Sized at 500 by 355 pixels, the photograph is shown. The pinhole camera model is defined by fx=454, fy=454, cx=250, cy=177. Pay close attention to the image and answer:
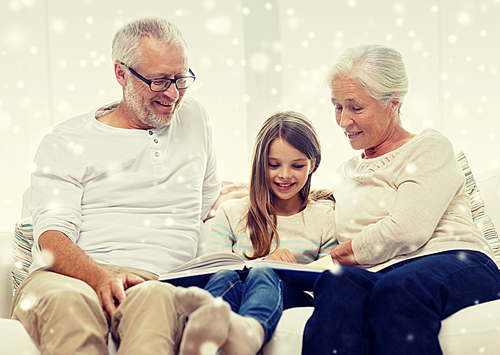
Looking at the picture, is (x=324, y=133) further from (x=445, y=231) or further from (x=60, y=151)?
(x=60, y=151)

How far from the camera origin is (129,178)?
149cm

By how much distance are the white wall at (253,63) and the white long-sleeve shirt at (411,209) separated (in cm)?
99

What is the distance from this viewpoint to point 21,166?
2.37m

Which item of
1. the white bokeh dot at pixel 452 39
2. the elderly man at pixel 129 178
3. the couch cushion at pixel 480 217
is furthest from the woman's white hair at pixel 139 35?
the white bokeh dot at pixel 452 39

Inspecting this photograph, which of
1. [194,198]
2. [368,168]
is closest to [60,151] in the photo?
[194,198]

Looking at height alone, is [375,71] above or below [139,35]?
below

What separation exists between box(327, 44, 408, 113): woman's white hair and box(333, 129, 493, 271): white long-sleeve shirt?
171 millimetres

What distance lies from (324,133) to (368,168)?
0.98 meters

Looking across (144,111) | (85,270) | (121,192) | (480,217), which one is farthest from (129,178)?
(480,217)

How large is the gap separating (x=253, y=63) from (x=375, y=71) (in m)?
1.12

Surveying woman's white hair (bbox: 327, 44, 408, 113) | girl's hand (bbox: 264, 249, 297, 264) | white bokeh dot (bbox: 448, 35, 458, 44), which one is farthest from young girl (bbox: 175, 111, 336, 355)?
white bokeh dot (bbox: 448, 35, 458, 44)

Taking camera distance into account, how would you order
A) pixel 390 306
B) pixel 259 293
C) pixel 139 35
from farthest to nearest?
pixel 139 35 → pixel 259 293 → pixel 390 306

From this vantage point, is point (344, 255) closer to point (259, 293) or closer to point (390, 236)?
point (390, 236)

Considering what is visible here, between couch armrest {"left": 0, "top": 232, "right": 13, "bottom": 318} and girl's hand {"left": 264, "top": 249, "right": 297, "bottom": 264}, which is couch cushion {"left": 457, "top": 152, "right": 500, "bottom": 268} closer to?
girl's hand {"left": 264, "top": 249, "right": 297, "bottom": 264}
